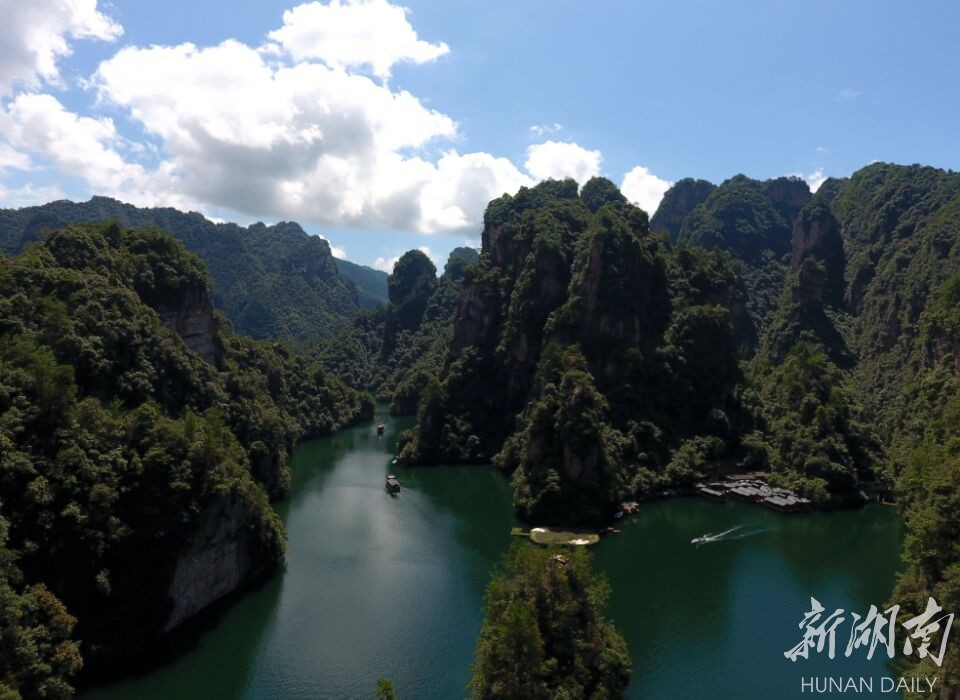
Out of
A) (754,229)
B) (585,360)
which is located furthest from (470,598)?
(754,229)

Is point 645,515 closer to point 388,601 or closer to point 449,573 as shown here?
point 449,573

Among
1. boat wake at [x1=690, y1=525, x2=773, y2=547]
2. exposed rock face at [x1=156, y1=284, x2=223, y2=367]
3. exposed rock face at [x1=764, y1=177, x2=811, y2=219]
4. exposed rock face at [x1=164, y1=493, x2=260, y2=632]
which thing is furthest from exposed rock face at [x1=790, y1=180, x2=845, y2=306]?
exposed rock face at [x1=164, y1=493, x2=260, y2=632]

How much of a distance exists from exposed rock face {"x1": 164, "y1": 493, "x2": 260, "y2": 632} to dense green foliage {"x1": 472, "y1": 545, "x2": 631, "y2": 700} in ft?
54.2

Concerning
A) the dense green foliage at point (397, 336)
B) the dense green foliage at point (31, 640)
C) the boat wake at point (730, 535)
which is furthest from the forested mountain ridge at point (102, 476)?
the dense green foliage at point (397, 336)

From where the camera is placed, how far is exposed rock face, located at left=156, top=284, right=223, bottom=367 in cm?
5388

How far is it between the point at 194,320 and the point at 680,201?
131099 mm

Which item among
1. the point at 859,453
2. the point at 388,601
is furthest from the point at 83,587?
the point at 859,453

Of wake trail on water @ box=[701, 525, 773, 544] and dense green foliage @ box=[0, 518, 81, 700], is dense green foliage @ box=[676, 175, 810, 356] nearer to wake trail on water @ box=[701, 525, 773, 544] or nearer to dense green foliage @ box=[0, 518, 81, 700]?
wake trail on water @ box=[701, 525, 773, 544]

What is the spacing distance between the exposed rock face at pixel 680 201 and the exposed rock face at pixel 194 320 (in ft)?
398

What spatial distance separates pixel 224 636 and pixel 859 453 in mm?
54183

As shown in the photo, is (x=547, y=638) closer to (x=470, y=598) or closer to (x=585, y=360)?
(x=470, y=598)

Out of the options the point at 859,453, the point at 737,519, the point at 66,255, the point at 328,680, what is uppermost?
the point at 66,255

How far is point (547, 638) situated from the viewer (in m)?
27.1

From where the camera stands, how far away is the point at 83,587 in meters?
30.2
